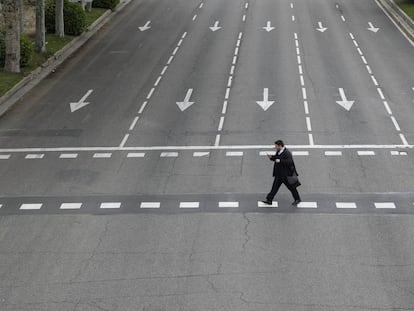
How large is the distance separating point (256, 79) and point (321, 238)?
18.2 metres

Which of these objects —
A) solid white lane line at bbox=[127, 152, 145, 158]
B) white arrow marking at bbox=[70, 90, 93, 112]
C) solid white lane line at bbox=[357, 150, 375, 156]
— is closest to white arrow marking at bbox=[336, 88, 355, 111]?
solid white lane line at bbox=[357, 150, 375, 156]

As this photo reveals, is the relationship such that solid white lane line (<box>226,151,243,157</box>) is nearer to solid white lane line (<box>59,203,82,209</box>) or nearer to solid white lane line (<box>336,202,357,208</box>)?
solid white lane line (<box>336,202,357,208</box>)

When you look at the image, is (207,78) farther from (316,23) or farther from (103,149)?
(316,23)

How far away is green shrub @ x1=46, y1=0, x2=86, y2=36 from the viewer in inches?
1746

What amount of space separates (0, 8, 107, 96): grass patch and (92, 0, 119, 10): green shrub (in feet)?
5.88

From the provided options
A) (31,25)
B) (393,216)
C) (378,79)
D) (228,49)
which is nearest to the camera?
(393,216)

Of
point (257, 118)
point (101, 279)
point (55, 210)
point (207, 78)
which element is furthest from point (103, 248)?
point (207, 78)

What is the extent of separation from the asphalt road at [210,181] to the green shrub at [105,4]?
10.9 meters

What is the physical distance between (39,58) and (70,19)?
245 inches

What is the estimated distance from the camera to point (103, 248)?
16.6m

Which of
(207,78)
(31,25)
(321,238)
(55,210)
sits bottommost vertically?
(31,25)

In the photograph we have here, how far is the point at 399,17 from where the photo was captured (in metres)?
49.9

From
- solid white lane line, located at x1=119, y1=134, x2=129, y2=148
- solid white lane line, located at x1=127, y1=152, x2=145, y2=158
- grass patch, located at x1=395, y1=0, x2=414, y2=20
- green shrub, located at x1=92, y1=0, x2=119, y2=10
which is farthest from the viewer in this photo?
green shrub, located at x1=92, y1=0, x2=119, y2=10

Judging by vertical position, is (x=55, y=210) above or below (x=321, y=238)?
below
